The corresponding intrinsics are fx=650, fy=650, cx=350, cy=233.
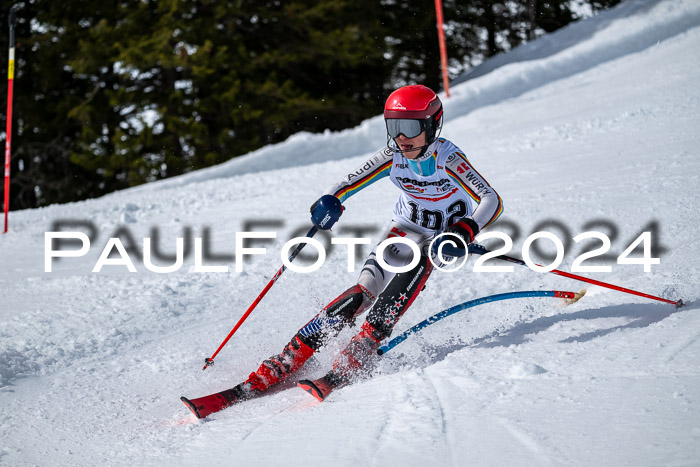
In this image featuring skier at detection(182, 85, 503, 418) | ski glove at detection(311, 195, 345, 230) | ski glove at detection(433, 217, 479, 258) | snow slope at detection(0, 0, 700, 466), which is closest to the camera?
snow slope at detection(0, 0, 700, 466)

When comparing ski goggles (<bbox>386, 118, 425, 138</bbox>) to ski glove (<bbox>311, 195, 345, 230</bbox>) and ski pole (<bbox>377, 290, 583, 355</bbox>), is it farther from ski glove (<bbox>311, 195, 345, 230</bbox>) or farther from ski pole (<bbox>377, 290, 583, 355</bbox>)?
ski pole (<bbox>377, 290, 583, 355</bbox>)

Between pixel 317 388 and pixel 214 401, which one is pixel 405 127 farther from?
pixel 214 401

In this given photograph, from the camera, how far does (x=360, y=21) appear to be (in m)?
15.7

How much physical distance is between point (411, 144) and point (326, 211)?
0.65 m

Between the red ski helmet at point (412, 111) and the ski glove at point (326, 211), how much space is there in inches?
21.3

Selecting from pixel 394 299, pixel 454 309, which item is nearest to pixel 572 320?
pixel 454 309

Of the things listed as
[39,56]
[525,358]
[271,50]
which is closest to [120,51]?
[39,56]

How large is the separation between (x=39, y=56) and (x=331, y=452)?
1526 centimetres

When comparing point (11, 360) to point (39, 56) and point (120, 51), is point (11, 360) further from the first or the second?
point (39, 56)

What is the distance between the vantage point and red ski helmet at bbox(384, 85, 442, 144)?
3.63m

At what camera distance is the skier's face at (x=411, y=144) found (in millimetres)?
3683

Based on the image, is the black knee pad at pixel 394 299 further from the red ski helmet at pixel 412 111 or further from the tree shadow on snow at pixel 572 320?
the red ski helmet at pixel 412 111

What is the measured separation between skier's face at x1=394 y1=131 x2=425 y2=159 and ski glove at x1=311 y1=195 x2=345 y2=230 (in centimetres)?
53

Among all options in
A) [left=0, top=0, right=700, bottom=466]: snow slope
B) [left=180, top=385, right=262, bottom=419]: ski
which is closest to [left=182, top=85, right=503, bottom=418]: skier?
[left=180, top=385, right=262, bottom=419]: ski
